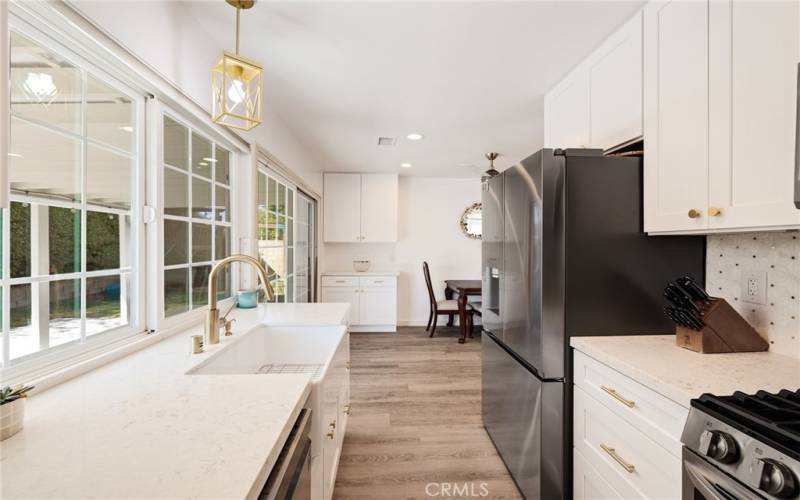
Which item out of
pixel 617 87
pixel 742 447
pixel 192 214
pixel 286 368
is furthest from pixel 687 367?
pixel 192 214

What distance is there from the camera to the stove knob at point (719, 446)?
797 millimetres

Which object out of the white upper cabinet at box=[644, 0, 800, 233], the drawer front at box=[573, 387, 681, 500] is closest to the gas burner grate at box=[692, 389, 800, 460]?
the drawer front at box=[573, 387, 681, 500]

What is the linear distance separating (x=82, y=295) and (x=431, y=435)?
2.08 m

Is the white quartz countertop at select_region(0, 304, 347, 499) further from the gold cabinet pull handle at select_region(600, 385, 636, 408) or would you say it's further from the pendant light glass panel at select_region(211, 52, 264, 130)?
the gold cabinet pull handle at select_region(600, 385, 636, 408)

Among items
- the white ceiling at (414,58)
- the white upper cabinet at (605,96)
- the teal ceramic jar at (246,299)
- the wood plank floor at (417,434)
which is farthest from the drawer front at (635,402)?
the teal ceramic jar at (246,299)

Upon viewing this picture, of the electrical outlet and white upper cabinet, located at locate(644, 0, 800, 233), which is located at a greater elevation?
white upper cabinet, located at locate(644, 0, 800, 233)

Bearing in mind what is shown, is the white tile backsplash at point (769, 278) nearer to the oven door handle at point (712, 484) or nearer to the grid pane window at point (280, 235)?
the oven door handle at point (712, 484)

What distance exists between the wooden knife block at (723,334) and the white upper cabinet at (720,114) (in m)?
0.33

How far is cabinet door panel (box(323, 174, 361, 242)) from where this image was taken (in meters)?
5.17

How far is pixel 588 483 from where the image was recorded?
55.4 inches

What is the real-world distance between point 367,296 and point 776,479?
15.1 feet

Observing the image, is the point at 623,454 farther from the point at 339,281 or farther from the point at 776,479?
the point at 339,281

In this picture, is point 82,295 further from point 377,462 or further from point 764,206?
point 764,206

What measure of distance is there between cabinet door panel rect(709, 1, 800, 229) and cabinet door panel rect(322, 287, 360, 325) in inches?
173
